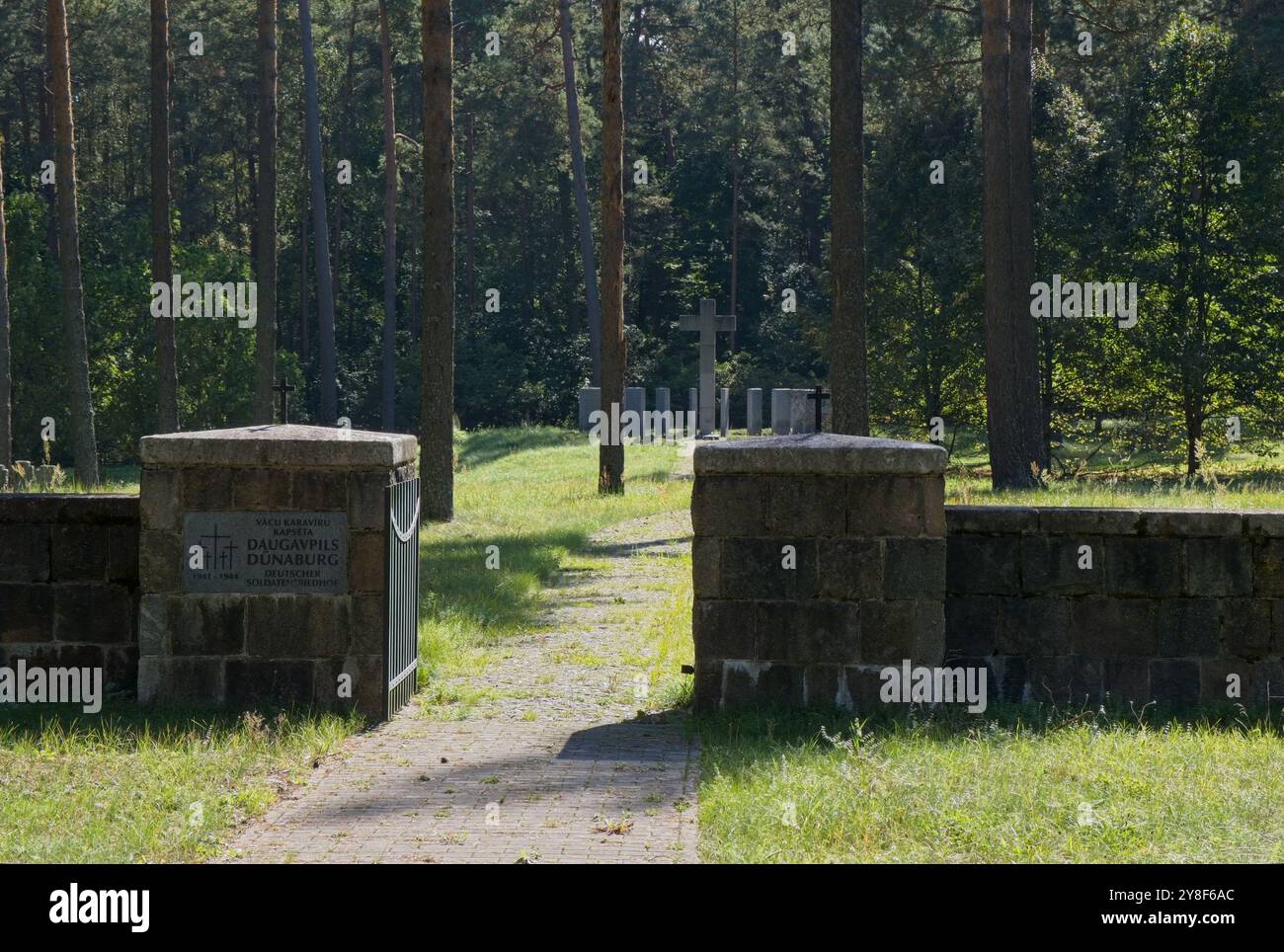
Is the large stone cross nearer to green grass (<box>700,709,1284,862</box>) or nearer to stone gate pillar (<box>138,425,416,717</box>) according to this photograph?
stone gate pillar (<box>138,425,416,717</box>)

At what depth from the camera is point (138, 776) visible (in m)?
6.74

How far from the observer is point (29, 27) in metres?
46.5

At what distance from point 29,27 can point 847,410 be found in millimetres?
37811

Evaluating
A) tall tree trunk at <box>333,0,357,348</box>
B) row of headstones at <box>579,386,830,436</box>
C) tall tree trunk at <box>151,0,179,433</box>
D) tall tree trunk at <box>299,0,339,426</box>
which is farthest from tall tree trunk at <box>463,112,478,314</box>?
tall tree trunk at <box>151,0,179,433</box>

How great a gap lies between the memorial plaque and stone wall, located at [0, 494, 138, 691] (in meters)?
0.66

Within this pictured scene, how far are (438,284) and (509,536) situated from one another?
3.41 meters

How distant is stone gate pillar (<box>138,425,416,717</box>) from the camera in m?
8.32

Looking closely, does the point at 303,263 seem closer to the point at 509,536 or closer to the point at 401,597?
the point at 509,536

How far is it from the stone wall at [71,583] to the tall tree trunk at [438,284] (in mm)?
10170

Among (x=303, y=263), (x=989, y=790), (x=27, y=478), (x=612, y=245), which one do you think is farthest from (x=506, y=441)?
(x=989, y=790)

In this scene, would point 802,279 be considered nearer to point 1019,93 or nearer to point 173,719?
point 1019,93

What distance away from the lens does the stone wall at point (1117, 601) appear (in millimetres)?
8531

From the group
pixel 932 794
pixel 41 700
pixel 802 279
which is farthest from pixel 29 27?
pixel 932 794

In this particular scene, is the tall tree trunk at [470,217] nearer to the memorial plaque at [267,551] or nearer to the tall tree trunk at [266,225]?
the tall tree trunk at [266,225]
